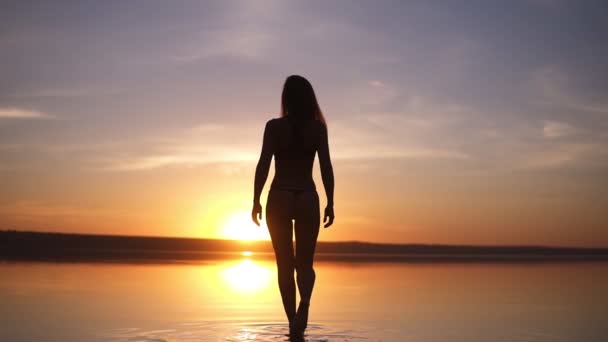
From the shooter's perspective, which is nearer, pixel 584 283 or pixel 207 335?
pixel 207 335

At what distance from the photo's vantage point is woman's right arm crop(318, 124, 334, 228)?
7.15 metres

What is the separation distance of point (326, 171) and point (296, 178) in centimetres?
38

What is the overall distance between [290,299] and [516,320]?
9.02ft

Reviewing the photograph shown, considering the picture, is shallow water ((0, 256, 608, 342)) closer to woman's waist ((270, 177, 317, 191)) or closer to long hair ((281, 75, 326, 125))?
woman's waist ((270, 177, 317, 191))

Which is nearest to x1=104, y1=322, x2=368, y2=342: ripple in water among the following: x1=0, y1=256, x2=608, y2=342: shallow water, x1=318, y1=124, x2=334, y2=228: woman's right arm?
x1=0, y1=256, x2=608, y2=342: shallow water

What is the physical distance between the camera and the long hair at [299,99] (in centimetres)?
709

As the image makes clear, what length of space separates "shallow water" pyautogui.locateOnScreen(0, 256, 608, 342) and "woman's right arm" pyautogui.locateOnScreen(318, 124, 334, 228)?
1.13 meters

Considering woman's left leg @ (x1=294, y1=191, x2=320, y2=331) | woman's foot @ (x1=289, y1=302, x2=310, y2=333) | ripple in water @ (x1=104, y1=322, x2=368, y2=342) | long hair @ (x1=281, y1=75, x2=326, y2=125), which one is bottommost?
ripple in water @ (x1=104, y1=322, x2=368, y2=342)

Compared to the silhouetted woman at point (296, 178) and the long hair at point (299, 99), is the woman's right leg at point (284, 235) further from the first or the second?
the long hair at point (299, 99)

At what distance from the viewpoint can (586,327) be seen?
26.2 ft

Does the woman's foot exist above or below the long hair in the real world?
below

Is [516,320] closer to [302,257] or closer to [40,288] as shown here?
[302,257]

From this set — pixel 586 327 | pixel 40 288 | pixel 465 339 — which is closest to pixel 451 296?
pixel 586 327

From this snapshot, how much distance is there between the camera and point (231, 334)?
696 centimetres
